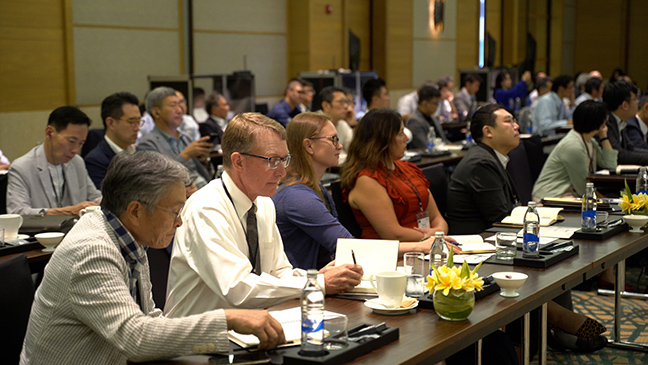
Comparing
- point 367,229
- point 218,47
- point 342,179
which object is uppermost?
point 218,47

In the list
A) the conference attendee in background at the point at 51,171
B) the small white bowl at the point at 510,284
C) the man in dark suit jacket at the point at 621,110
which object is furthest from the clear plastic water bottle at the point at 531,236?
the man in dark suit jacket at the point at 621,110

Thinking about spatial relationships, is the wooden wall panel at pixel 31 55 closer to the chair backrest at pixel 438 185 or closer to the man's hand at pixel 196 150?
the man's hand at pixel 196 150

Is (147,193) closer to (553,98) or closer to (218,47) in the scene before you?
(218,47)

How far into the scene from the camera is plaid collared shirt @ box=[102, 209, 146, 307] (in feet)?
6.18

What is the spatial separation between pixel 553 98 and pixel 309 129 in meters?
8.41

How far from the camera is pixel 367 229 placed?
12.4ft

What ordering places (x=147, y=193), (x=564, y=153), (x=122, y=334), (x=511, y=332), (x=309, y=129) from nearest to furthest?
(x=122, y=334), (x=147, y=193), (x=309, y=129), (x=511, y=332), (x=564, y=153)

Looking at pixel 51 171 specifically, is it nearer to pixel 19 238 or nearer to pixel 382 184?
pixel 19 238

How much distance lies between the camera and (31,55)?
745cm

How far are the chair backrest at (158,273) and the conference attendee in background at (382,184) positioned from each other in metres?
1.16

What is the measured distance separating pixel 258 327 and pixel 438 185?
288 cm

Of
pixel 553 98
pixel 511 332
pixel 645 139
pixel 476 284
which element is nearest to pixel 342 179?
pixel 511 332

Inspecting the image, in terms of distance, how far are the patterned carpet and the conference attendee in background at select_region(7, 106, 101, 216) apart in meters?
2.73

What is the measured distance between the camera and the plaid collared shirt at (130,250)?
1.88 meters
